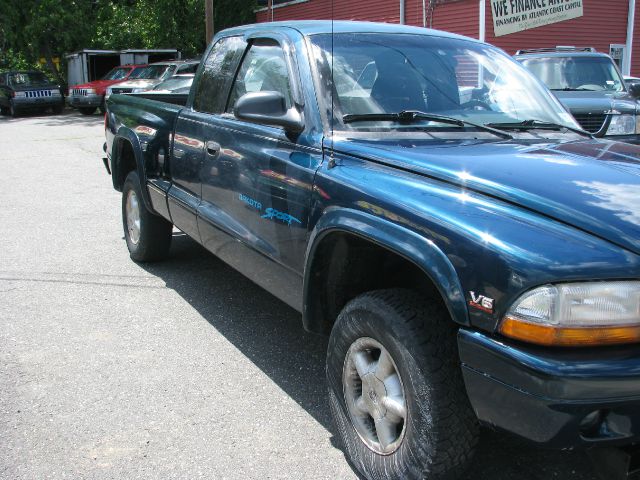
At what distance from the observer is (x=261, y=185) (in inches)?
138

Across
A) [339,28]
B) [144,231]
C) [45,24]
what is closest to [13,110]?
[45,24]

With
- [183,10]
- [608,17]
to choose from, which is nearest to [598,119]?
[608,17]

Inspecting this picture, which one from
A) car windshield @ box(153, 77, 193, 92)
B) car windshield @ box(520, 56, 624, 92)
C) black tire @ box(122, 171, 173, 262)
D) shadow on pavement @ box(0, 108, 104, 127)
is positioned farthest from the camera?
shadow on pavement @ box(0, 108, 104, 127)

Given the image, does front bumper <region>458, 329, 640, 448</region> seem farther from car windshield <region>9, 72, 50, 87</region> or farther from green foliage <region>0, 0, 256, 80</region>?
car windshield <region>9, 72, 50, 87</region>

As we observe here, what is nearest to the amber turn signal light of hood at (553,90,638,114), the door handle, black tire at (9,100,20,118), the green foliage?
the door handle

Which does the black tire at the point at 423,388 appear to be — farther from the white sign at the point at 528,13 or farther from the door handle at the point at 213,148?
the white sign at the point at 528,13

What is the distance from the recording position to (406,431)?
2.49 metres

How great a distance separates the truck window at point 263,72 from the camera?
3686mm

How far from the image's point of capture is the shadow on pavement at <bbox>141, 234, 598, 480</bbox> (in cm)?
296

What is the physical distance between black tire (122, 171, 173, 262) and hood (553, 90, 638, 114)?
5294 mm

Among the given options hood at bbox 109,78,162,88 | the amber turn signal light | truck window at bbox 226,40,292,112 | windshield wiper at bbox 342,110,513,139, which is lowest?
the amber turn signal light

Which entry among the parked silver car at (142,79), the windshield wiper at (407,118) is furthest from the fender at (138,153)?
the parked silver car at (142,79)

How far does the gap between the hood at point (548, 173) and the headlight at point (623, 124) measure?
538 cm

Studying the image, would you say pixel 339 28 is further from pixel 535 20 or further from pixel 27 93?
pixel 27 93
